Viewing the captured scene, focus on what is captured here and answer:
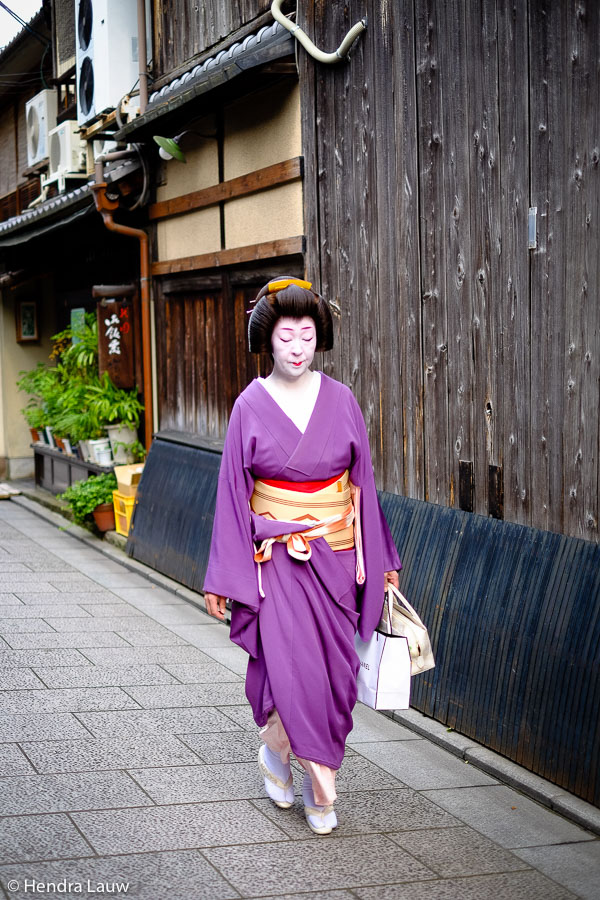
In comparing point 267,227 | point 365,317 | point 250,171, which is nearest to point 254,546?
point 365,317

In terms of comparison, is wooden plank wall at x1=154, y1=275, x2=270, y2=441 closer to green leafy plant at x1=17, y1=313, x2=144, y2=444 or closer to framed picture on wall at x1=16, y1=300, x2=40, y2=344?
green leafy plant at x1=17, y1=313, x2=144, y2=444

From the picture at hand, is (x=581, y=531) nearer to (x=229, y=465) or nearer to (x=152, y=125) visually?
(x=229, y=465)

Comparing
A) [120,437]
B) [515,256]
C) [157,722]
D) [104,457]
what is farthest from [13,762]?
[104,457]

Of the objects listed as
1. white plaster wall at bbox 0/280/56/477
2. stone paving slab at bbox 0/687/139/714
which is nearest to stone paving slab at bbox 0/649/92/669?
stone paving slab at bbox 0/687/139/714

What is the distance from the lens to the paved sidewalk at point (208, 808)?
3.91m

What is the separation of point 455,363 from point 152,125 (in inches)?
199

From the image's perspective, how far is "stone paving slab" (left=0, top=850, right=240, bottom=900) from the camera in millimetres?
3734

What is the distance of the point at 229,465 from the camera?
4.53m

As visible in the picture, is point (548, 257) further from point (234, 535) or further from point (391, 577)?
point (234, 535)

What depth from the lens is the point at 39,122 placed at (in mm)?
15820

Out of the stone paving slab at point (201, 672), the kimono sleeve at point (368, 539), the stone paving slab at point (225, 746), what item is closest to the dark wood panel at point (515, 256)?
the kimono sleeve at point (368, 539)

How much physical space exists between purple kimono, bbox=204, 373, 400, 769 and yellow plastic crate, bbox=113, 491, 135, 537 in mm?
6617

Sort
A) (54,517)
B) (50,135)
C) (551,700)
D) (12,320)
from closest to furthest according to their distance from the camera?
(551,700) < (54,517) < (50,135) < (12,320)

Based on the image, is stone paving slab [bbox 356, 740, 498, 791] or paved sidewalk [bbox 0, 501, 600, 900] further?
stone paving slab [bbox 356, 740, 498, 791]
